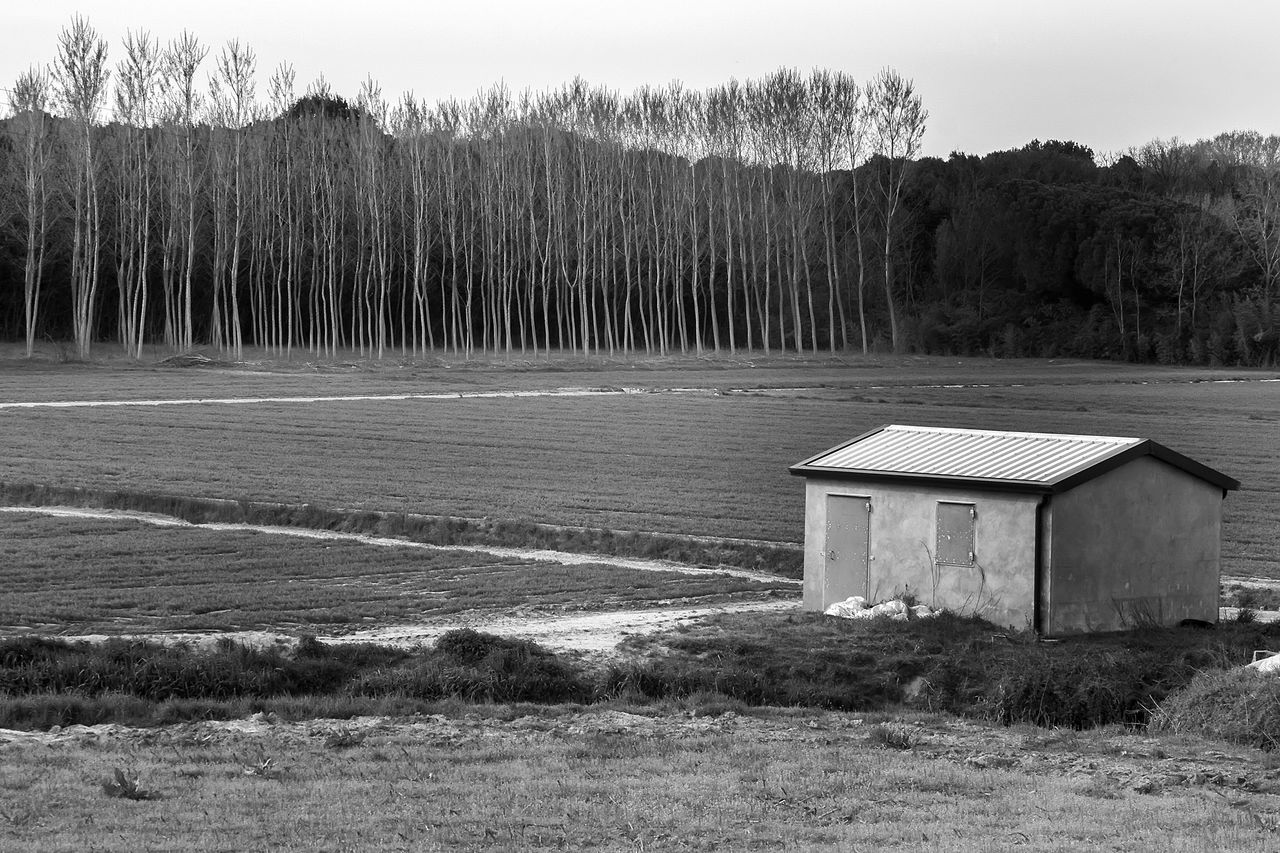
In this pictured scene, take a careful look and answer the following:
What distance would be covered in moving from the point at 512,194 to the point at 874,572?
9336cm

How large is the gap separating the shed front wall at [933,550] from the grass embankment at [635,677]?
1.29 m

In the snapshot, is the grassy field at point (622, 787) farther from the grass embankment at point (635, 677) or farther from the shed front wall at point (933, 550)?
the shed front wall at point (933, 550)

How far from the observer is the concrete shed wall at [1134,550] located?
886 inches

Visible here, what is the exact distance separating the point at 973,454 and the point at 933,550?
2233 millimetres

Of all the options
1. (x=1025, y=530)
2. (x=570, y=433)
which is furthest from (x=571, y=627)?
(x=570, y=433)

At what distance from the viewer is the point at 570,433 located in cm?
5466

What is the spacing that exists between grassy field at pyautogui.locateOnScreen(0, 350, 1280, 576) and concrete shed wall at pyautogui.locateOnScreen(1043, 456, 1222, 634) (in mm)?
6278

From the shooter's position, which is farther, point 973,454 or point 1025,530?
point 973,454

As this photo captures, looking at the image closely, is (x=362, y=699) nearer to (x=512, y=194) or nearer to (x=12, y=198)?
(x=12, y=198)

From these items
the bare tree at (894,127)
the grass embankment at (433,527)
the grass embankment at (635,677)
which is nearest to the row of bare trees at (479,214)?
the bare tree at (894,127)

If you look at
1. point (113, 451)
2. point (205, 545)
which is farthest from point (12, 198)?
point (205, 545)

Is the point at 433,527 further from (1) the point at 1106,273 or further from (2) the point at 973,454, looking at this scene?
(1) the point at 1106,273

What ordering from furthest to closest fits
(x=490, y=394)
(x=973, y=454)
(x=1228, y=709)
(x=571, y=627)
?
1. (x=490, y=394)
2. (x=973, y=454)
3. (x=571, y=627)
4. (x=1228, y=709)

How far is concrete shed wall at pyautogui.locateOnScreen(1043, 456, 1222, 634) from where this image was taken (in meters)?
22.5
